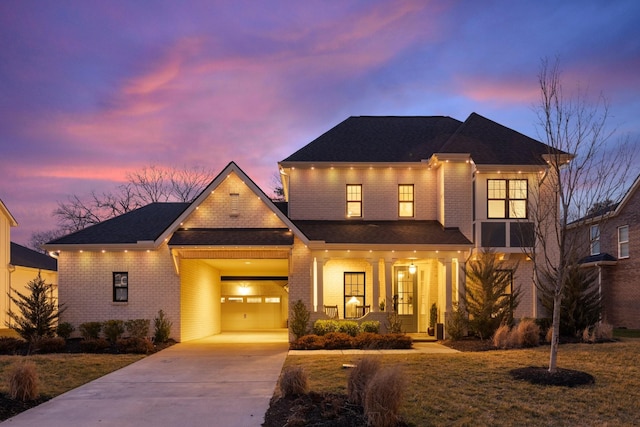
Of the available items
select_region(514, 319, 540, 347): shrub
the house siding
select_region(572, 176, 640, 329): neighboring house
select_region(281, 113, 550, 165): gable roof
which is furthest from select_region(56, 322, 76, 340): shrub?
select_region(572, 176, 640, 329): neighboring house

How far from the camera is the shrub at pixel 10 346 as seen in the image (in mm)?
17344

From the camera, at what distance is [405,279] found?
2328 cm

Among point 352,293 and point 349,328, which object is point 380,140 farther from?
point 349,328

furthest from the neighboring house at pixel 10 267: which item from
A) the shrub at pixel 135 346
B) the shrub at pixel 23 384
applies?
the shrub at pixel 23 384

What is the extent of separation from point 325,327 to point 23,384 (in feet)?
34.9

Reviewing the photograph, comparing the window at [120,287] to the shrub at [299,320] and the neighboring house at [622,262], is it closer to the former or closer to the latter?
the shrub at [299,320]

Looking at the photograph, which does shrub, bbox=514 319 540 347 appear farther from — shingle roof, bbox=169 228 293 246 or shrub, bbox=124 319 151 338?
shrub, bbox=124 319 151 338

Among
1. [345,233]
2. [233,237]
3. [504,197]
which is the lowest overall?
[233,237]

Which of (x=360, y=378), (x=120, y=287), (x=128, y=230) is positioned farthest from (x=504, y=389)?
(x=128, y=230)

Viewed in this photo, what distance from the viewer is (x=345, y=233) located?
21328mm

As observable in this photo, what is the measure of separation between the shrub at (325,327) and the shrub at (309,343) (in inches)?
42.3

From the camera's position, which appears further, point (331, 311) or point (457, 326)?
point (331, 311)

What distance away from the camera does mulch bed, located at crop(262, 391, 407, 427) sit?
834 centimetres

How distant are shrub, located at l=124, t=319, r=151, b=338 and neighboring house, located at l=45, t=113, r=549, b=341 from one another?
3.57ft
